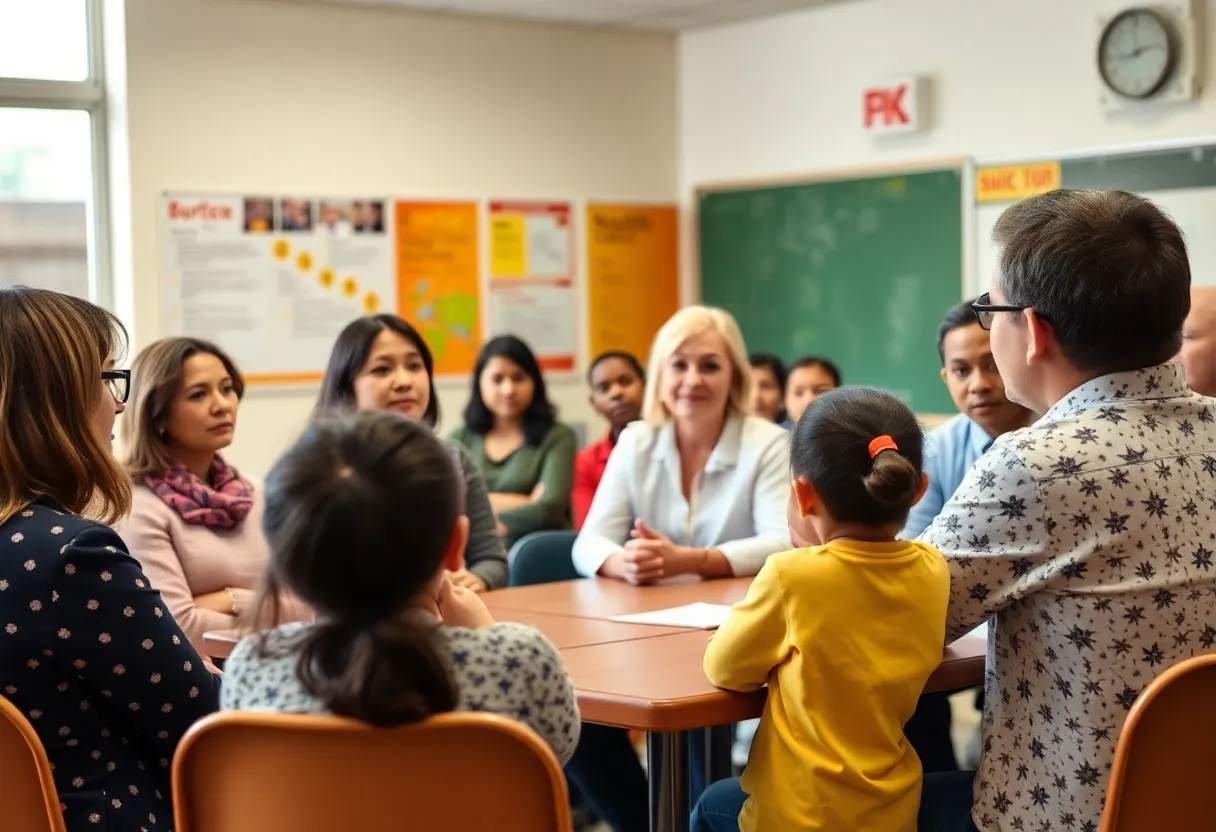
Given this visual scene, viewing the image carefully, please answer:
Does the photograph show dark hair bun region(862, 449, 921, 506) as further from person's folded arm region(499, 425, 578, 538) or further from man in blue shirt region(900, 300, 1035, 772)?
person's folded arm region(499, 425, 578, 538)

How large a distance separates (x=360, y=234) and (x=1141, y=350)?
428 centimetres

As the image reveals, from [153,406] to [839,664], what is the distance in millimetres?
1767

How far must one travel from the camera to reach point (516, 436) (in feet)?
17.4

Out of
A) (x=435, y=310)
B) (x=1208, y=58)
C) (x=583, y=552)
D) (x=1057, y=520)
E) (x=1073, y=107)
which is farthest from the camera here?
(x=435, y=310)

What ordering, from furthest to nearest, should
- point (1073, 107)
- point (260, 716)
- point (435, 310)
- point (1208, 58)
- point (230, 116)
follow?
point (435, 310)
point (230, 116)
point (1073, 107)
point (1208, 58)
point (260, 716)

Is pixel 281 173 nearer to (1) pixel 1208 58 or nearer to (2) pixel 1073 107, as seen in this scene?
(2) pixel 1073 107

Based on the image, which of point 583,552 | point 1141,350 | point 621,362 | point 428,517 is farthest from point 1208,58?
point 428,517

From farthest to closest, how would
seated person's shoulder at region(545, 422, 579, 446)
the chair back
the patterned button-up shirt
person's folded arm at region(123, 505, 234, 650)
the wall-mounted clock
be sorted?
seated person's shoulder at region(545, 422, 579, 446) → the wall-mounted clock → the chair back → person's folded arm at region(123, 505, 234, 650) → the patterned button-up shirt

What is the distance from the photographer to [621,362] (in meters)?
5.39

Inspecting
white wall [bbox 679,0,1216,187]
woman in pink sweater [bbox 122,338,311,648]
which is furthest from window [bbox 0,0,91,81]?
white wall [bbox 679,0,1216,187]

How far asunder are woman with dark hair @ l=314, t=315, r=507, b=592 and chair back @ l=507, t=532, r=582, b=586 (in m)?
0.05

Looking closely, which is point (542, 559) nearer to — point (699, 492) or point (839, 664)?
point (699, 492)

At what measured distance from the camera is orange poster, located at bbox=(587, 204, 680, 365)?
654cm

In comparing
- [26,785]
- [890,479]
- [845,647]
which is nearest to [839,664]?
[845,647]
